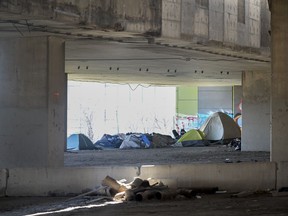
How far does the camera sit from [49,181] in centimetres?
1554

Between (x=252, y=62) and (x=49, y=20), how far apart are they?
45.0 feet

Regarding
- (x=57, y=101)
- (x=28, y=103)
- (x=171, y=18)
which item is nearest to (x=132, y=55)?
(x=171, y=18)

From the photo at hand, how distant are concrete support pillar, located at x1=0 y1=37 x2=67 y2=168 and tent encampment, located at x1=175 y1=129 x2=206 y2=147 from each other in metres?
20.9

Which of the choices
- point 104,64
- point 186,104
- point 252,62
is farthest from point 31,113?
point 186,104

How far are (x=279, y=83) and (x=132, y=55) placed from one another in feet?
23.9

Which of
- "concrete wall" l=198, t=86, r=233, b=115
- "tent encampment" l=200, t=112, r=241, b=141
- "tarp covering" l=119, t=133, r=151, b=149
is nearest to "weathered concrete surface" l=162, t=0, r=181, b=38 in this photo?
"tarp covering" l=119, t=133, r=151, b=149

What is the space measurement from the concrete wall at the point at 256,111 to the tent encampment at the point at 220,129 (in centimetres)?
779

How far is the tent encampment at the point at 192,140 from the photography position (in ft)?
127

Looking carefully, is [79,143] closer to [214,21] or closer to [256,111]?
[256,111]

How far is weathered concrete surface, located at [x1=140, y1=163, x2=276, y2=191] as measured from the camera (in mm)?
16062

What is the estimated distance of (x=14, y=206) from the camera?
13.9 metres

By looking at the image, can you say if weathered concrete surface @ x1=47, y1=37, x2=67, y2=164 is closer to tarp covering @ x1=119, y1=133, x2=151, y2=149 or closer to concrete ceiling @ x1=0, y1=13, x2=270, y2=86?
concrete ceiling @ x1=0, y1=13, x2=270, y2=86

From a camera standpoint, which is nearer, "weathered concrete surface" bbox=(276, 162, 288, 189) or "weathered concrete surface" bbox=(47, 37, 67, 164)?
"weathered concrete surface" bbox=(276, 162, 288, 189)

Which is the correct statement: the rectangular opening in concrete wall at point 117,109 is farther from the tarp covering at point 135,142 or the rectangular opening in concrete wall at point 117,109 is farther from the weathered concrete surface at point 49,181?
the weathered concrete surface at point 49,181
